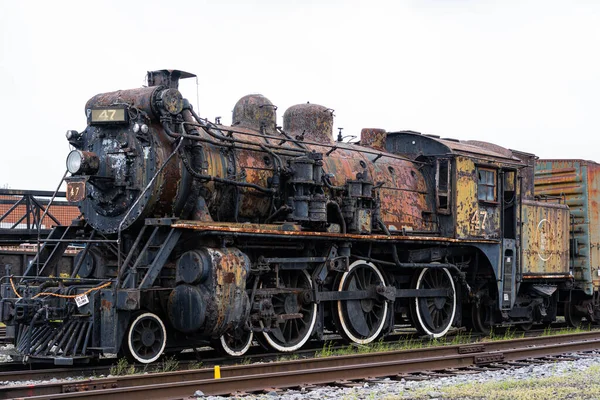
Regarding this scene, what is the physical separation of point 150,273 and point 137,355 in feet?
3.52

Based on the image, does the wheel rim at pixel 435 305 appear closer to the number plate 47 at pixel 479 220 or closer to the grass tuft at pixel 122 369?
the number plate 47 at pixel 479 220

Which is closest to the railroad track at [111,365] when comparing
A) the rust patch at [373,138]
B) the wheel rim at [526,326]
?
the wheel rim at [526,326]

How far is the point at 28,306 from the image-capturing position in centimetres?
1016

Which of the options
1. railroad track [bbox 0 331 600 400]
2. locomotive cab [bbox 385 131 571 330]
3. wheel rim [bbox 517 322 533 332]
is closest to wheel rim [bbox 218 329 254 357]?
railroad track [bbox 0 331 600 400]

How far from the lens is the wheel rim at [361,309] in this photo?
12.9 metres

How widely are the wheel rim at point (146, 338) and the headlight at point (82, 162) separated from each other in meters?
2.23

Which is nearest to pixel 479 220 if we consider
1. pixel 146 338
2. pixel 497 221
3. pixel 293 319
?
pixel 497 221

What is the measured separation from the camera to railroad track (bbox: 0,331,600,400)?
792 cm

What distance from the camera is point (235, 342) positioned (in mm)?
11422

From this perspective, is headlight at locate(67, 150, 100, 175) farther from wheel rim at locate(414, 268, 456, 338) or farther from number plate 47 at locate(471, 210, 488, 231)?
number plate 47 at locate(471, 210, 488, 231)

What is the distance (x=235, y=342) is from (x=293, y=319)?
130 cm

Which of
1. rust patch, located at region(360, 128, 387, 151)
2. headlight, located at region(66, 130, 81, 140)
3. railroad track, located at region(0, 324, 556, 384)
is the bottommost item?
railroad track, located at region(0, 324, 556, 384)

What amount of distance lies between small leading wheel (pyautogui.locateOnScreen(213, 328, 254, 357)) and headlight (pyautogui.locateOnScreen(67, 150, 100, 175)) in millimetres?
3006

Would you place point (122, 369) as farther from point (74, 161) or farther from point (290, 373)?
point (74, 161)
